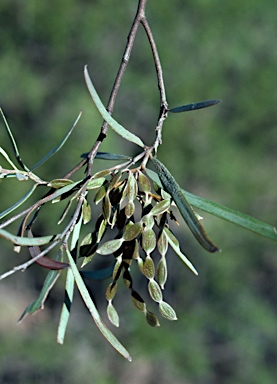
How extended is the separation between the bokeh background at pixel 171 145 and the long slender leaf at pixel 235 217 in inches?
61.8

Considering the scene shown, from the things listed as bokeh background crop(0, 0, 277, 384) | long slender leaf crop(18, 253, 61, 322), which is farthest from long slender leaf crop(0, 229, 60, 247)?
bokeh background crop(0, 0, 277, 384)

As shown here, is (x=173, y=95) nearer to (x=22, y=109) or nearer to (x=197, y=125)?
(x=197, y=125)

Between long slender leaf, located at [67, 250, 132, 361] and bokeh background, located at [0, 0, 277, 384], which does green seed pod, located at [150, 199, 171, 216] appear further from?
bokeh background, located at [0, 0, 277, 384]

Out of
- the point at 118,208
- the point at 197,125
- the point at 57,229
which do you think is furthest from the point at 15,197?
the point at 118,208

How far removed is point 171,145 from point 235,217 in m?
1.91

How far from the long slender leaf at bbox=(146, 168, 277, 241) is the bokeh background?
1.57 meters

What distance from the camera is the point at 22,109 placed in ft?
7.16

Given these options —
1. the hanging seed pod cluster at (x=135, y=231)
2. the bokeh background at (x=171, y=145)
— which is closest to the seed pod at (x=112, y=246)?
the hanging seed pod cluster at (x=135, y=231)

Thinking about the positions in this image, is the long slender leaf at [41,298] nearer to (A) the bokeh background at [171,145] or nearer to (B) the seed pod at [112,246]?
(B) the seed pod at [112,246]

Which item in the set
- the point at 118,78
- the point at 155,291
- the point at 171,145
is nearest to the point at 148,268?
the point at 155,291

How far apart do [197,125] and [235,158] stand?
227 millimetres

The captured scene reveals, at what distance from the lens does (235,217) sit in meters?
0.40

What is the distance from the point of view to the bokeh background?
6.91 ft

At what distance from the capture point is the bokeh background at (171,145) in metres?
2.11
